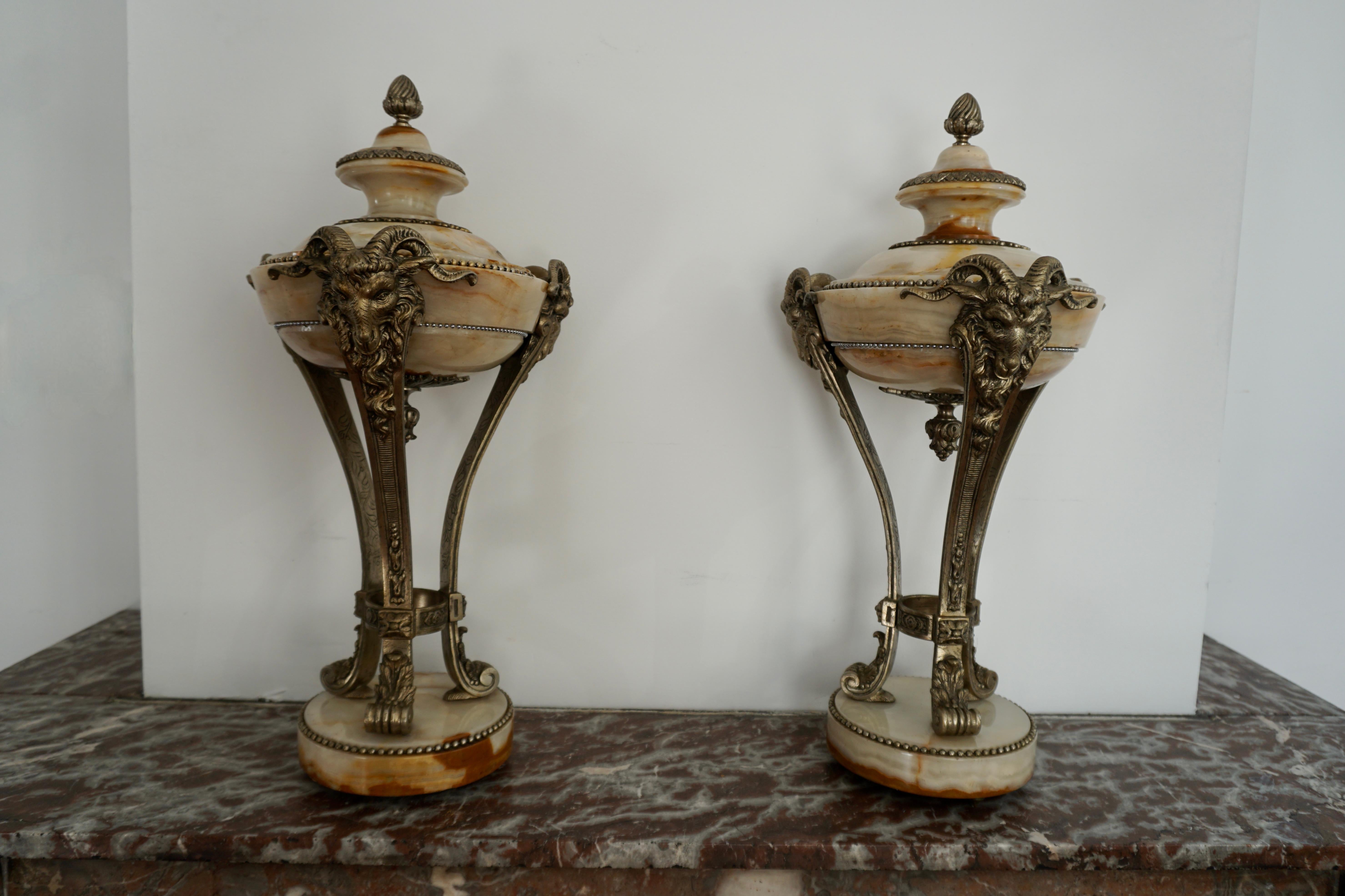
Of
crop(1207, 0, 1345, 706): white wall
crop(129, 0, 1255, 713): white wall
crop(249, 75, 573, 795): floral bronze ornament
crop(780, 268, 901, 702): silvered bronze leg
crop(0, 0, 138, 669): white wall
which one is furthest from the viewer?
crop(1207, 0, 1345, 706): white wall

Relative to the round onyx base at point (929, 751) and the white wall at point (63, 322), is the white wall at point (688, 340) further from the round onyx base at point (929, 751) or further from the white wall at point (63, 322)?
the white wall at point (63, 322)

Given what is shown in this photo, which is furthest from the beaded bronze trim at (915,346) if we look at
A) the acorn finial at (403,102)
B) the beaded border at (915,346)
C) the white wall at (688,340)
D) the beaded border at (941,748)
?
the acorn finial at (403,102)

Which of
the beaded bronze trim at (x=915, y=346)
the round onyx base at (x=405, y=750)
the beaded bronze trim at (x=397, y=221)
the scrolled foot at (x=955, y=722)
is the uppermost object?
the beaded bronze trim at (x=397, y=221)

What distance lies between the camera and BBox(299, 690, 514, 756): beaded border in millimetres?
1008

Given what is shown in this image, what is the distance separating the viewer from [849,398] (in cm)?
118

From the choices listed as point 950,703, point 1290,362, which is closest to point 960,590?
point 950,703

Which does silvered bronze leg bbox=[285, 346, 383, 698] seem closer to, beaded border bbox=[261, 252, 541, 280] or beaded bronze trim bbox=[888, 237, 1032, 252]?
beaded border bbox=[261, 252, 541, 280]

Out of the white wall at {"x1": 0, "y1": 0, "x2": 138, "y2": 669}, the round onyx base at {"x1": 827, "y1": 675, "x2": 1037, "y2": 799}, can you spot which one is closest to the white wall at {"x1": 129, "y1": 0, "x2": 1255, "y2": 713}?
the round onyx base at {"x1": 827, "y1": 675, "x2": 1037, "y2": 799}

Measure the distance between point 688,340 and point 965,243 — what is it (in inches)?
18.0

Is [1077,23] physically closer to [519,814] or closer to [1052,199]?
[1052,199]

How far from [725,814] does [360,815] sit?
48 cm

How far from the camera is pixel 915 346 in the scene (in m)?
0.99

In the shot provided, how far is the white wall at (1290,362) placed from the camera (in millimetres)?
1702

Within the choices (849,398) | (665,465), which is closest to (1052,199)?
(849,398)
